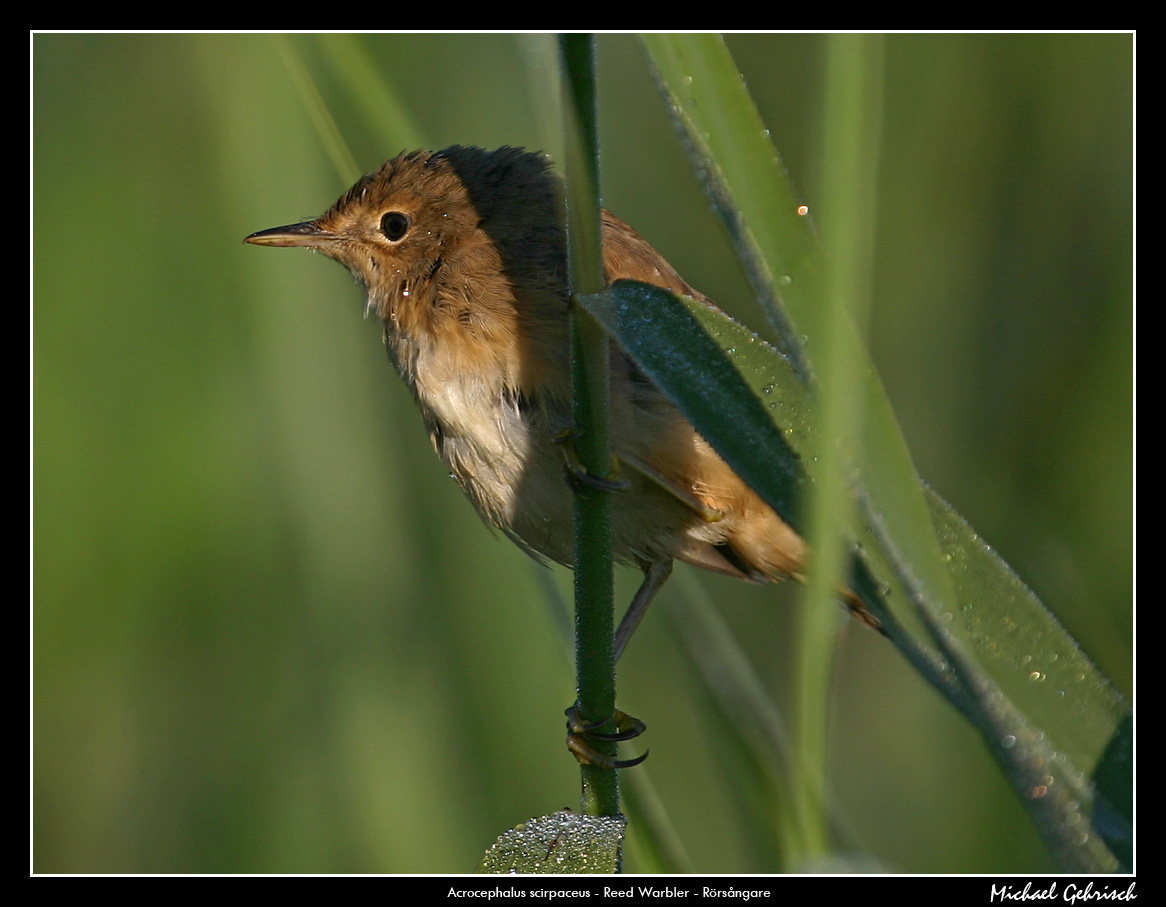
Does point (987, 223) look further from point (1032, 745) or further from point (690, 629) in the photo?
point (1032, 745)

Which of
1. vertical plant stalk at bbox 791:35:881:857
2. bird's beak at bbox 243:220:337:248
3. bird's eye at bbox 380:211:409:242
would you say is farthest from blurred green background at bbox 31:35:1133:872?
vertical plant stalk at bbox 791:35:881:857

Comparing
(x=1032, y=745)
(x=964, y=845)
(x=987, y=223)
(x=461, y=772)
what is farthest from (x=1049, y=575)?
(x=1032, y=745)

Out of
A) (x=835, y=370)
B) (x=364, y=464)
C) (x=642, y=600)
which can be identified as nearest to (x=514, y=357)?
(x=364, y=464)

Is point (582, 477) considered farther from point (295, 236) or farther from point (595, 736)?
point (295, 236)

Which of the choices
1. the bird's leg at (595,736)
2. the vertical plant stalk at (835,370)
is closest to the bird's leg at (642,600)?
the bird's leg at (595,736)

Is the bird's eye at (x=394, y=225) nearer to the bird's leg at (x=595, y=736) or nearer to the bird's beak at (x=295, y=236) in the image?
the bird's beak at (x=295, y=236)
